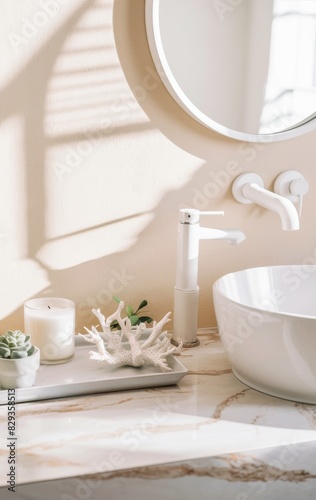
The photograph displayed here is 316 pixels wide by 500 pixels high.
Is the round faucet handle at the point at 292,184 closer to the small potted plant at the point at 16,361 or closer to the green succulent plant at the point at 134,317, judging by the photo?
the green succulent plant at the point at 134,317

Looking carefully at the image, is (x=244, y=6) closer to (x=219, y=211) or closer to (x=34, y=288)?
(x=219, y=211)

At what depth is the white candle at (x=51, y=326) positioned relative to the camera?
1266 millimetres

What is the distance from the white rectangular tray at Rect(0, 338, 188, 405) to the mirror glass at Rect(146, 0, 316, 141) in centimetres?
56

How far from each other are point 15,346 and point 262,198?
1.96 ft

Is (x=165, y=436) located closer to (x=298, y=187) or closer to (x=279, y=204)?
(x=279, y=204)

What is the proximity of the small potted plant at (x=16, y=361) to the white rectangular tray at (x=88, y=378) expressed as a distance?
17mm

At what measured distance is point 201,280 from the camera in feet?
5.10

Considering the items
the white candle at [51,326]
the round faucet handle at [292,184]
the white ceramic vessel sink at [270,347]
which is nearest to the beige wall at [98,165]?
the round faucet handle at [292,184]

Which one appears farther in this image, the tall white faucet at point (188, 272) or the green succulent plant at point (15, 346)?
the tall white faucet at point (188, 272)

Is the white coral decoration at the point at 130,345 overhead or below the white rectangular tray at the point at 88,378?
overhead

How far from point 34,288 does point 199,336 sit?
1.27 feet

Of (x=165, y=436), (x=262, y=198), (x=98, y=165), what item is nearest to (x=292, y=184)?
(x=262, y=198)

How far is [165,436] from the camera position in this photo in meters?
1.07

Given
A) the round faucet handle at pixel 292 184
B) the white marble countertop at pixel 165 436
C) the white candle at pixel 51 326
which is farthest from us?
the round faucet handle at pixel 292 184
